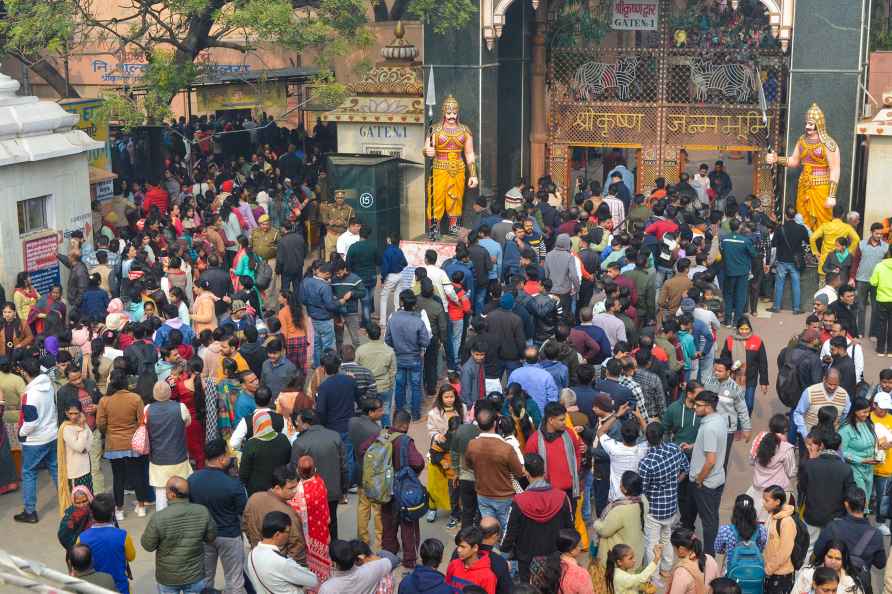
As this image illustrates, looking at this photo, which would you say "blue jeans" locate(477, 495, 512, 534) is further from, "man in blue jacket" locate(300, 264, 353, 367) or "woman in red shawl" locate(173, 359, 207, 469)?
"man in blue jacket" locate(300, 264, 353, 367)

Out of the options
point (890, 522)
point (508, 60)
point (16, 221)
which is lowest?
point (890, 522)

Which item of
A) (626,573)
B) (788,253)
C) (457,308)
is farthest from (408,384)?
(788,253)

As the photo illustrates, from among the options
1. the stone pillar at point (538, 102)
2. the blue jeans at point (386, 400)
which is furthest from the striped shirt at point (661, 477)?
the stone pillar at point (538, 102)

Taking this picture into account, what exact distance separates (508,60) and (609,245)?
6.35 m

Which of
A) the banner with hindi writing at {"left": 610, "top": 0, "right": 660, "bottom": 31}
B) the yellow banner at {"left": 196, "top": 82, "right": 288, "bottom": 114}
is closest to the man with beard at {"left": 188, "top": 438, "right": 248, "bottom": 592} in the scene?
the banner with hindi writing at {"left": 610, "top": 0, "right": 660, "bottom": 31}

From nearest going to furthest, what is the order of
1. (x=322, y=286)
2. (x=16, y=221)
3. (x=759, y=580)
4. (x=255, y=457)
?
(x=759, y=580) < (x=255, y=457) < (x=322, y=286) < (x=16, y=221)

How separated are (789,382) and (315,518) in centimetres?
443

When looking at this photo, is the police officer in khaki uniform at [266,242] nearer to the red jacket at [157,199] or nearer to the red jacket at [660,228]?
the red jacket at [157,199]

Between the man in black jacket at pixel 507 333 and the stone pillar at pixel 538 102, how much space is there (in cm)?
949

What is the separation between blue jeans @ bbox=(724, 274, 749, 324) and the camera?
49.5 ft

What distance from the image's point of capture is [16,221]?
49.4 feet

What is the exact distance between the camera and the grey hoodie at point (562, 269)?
1394cm

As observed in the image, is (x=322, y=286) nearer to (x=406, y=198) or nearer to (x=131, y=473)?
(x=131, y=473)

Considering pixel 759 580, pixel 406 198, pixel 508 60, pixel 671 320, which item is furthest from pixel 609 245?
pixel 759 580
